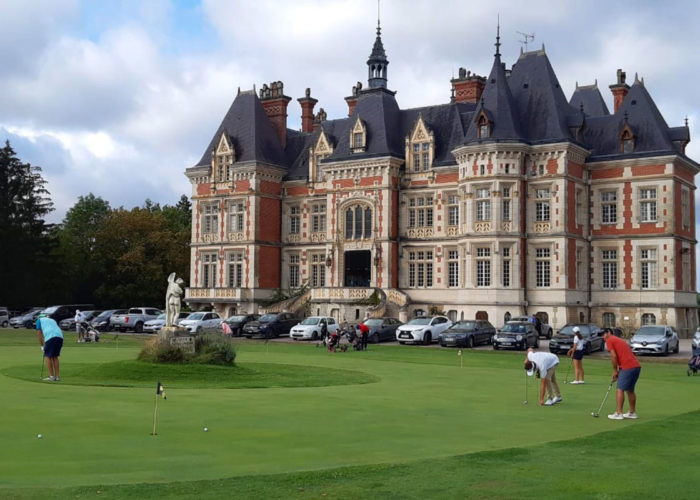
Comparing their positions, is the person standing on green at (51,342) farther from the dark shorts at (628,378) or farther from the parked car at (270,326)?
the parked car at (270,326)

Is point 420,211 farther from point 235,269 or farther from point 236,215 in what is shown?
point 235,269

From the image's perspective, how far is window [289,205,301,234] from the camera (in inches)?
2495

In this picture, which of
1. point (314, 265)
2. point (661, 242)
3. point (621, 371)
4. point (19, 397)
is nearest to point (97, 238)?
point (314, 265)

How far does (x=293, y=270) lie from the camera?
63.5 metres

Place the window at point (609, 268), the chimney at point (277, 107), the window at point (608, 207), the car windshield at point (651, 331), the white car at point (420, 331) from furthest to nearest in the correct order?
1. the chimney at point (277, 107)
2. the window at point (608, 207)
3. the window at point (609, 268)
4. the white car at point (420, 331)
5. the car windshield at point (651, 331)

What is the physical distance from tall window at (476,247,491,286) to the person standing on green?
3265 centimetres

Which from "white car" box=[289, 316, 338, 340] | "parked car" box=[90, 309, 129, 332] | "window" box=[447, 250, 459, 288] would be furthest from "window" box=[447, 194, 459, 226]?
"parked car" box=[90, 309, 129, 332]

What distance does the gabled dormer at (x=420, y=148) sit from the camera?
56.4 metres

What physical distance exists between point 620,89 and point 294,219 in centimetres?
2459

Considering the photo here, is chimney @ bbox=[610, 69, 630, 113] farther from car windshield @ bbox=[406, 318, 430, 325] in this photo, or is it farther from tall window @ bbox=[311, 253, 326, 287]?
tall window @ bbox=[311, 253, 326, 287]

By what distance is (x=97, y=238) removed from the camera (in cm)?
7300

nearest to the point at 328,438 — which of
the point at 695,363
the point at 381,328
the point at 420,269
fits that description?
the point at 695,363

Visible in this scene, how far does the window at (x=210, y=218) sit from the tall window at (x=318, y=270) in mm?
7928

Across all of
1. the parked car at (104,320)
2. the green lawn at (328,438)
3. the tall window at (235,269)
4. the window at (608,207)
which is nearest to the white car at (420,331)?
the window at (608,207)
